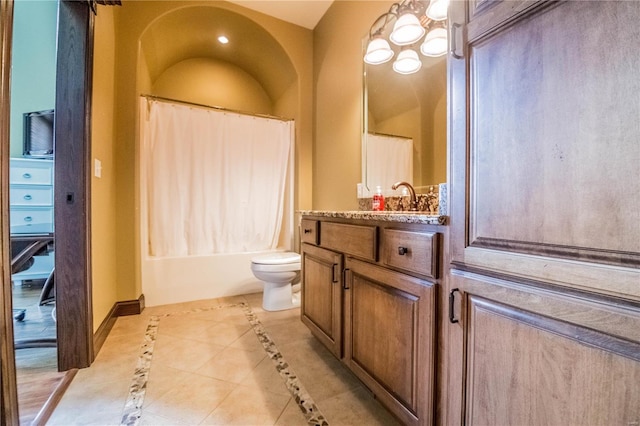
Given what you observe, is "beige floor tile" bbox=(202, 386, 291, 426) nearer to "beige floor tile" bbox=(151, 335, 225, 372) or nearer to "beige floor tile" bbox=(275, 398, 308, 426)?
"beige floor tile" bbox=(275, 398, 308, 426)

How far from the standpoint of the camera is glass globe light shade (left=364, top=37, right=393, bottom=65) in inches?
69.6

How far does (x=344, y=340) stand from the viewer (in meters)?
1.32

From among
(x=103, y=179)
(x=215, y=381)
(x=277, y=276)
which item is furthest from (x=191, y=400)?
(x=103, y=179)

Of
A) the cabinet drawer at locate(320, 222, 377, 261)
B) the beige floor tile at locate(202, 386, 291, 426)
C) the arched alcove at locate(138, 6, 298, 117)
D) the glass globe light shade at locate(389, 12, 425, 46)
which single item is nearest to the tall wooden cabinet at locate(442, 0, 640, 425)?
the cabinet drawer at locate(320, 222, 377, 261)

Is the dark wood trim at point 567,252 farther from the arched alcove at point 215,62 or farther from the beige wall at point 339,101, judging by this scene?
the arched alcove at point 215,62

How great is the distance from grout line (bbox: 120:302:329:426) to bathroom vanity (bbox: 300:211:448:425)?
Result: 237mm

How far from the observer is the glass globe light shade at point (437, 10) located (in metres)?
1.38

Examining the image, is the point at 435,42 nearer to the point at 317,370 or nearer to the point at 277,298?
the point at 317,370

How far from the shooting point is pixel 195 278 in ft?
8.48

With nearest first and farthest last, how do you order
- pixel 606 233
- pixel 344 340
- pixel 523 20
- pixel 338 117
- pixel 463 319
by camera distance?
pixel 606 233 < pixel 523 20 < pixel 463 319 < pixel 344 340 < pixel 338 117

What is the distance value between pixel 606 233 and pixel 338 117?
218 centimetres

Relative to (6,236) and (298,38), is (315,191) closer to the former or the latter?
(298,38)

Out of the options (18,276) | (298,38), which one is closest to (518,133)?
(298,38)

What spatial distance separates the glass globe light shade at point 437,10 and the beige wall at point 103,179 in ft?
6.33
